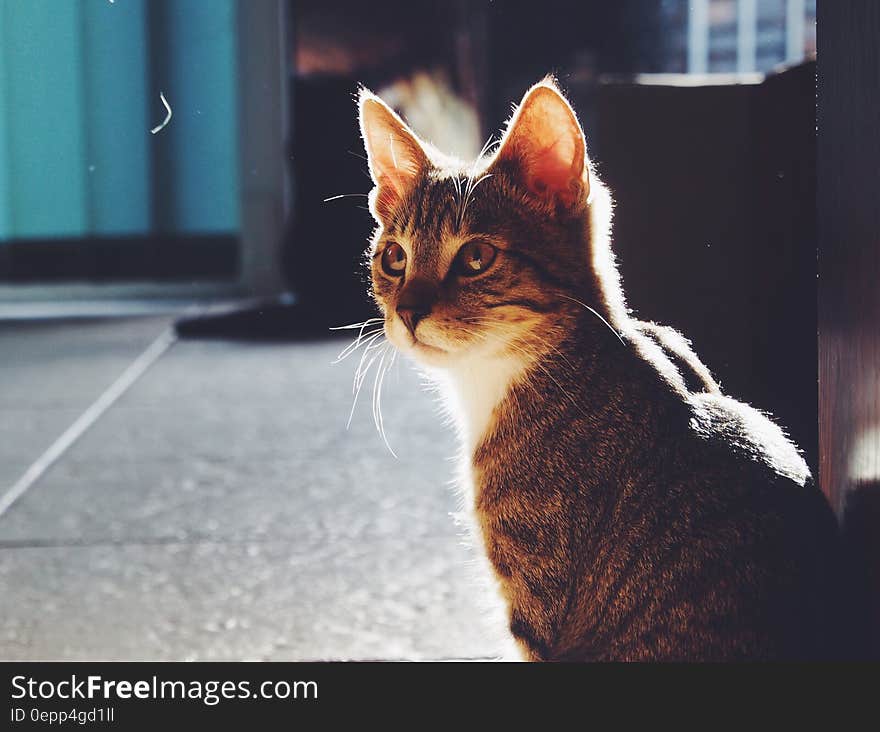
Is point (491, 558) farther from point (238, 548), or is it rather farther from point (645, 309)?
point (238, 548)

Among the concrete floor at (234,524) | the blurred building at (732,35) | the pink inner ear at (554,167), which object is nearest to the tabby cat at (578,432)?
the pink inner ear at (554,167)

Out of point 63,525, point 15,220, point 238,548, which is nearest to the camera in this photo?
point 238,548

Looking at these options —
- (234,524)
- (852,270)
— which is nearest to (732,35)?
(234,524)

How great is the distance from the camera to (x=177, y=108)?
1010 millimetres

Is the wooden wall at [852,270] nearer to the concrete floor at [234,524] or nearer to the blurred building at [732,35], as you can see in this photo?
the concrete floor at [234,524]

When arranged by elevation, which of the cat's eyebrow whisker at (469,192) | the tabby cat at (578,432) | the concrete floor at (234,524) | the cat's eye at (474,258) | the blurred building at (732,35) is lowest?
the concrete floor at (234,524)

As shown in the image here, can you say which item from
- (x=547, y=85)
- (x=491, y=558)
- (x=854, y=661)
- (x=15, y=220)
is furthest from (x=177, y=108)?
(x=15, y=220)

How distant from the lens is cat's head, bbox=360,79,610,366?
830 millimetres

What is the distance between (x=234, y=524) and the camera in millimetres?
1595

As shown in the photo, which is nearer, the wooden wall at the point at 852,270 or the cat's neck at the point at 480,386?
the wooden wall at the point at 852,270

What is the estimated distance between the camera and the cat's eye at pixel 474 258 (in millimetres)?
852

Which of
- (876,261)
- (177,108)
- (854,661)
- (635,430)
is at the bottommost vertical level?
(854,661)

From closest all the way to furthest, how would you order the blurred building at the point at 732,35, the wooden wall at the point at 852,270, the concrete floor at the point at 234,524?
the wooden wall at the point at 852,270 < the concrete floor at the point at 234,524 < the blurred building at the point at 732,35

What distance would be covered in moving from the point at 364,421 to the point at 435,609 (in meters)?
0.93
